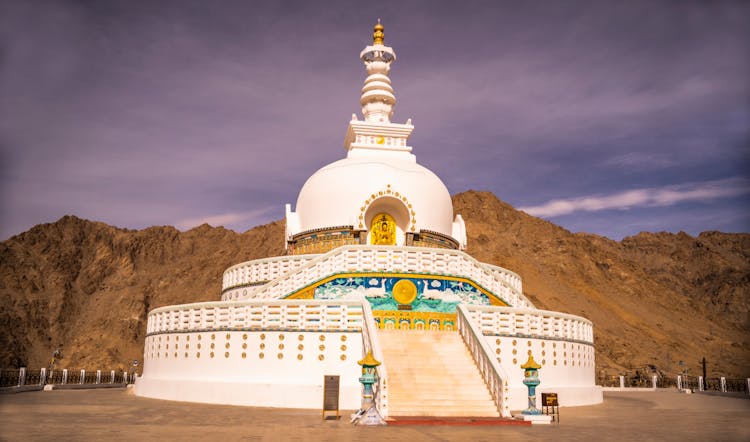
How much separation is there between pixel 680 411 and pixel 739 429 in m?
6.25

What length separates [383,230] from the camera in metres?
31.9

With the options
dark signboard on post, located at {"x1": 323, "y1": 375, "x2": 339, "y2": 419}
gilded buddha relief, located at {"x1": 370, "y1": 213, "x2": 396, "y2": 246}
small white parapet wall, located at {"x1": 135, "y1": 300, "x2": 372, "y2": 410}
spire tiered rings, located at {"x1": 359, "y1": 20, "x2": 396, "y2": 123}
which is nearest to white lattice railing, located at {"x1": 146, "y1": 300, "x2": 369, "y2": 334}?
small white parapet wall, located at {"x1": 135, "y1": 300, "x2": 372, "y2": 410}

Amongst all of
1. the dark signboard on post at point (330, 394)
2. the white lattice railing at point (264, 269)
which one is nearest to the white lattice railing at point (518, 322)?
the dark signboard on post at point (330, 394)

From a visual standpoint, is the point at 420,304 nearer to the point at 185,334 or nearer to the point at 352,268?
the point at 352,268

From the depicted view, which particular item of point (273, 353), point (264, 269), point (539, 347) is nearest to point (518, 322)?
point (539, 347)

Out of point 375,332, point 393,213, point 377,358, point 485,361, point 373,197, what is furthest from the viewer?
point 393,213

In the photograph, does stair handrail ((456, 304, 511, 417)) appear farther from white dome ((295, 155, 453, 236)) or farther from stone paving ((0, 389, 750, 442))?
white dome ((295, 155, 453, 236))

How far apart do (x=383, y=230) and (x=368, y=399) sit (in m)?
16.7

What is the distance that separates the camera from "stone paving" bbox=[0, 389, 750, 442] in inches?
492

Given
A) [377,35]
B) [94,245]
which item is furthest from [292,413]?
[94,245]

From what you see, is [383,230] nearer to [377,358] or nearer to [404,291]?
[404,291]

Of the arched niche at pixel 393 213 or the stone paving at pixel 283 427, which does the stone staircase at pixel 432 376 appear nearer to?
the stone paving at pixel 283 427

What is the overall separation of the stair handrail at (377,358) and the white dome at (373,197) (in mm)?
10889

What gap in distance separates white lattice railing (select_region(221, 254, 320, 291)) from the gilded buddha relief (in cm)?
382
